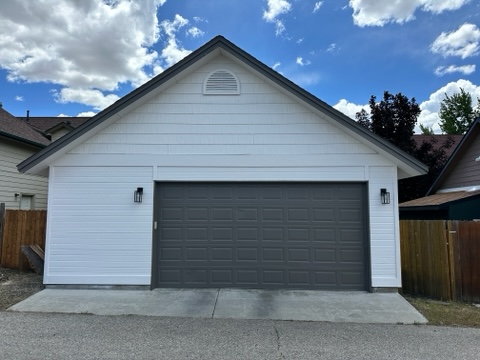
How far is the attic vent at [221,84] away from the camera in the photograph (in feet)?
25.6

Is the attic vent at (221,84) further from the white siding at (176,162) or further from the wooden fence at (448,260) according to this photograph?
the wooden fence at (448,260)

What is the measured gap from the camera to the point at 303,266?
24.6 feet

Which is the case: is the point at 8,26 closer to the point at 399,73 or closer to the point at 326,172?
the point at 326,172

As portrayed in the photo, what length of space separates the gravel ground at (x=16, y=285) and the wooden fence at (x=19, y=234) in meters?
0.33

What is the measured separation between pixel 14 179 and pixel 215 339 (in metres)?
11.1

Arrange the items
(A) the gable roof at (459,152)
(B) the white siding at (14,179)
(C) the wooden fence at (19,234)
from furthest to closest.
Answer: (B) the white siding at (14,179) → (A) the gable roof at (459,152) → (C) the wooden fence at (19,234)

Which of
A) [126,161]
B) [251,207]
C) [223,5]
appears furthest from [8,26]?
[251,207]

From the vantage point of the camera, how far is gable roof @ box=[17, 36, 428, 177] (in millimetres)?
7184

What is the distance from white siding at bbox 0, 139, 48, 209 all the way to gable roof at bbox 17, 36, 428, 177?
477cm

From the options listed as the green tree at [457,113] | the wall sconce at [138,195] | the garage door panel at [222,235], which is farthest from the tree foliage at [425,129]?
the wall sconce at [138,195]

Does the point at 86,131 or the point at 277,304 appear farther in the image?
the point at 86,131

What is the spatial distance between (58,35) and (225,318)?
13.4m

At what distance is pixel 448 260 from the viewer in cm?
688

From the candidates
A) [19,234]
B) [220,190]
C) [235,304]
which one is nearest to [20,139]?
[19,234]
